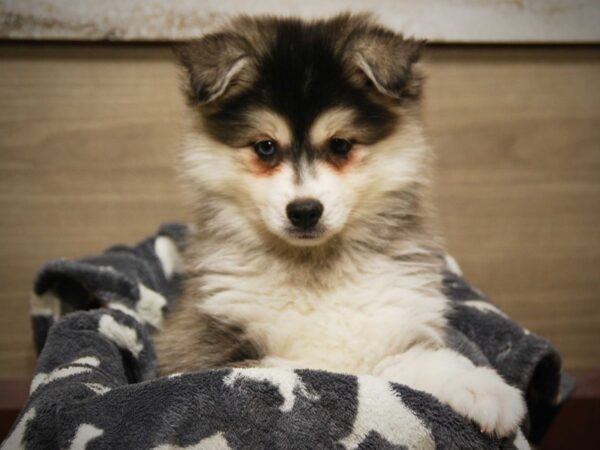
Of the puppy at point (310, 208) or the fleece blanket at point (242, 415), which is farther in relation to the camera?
the puppy at point (310, 208)

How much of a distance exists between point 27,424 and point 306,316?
72cm

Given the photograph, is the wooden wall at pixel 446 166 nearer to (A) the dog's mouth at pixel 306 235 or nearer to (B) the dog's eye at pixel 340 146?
(B) the dog's eye at pixel 340 146

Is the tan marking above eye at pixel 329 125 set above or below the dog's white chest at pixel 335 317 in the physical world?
above

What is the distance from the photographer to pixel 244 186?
1656mm

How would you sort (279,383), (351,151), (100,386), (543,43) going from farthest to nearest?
(543,43)
(351,151)
(100,386)
(279,383)

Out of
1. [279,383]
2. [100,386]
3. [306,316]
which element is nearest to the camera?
[279,383]

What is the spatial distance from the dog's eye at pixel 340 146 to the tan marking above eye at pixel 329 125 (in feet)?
0.07

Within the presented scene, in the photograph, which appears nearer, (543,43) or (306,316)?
(306,316)

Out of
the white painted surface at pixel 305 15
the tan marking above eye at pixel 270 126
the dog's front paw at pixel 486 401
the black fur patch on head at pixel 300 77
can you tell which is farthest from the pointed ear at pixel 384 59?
the dog's front paw at pixel 486 401

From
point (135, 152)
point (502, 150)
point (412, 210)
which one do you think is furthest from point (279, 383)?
point (502, 150)

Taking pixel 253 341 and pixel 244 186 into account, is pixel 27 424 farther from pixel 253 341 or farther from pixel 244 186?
pixel 244 186

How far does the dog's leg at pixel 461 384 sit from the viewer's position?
1.22m

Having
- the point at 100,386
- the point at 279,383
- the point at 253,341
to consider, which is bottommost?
the point at 100,386

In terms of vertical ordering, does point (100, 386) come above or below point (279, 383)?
below
